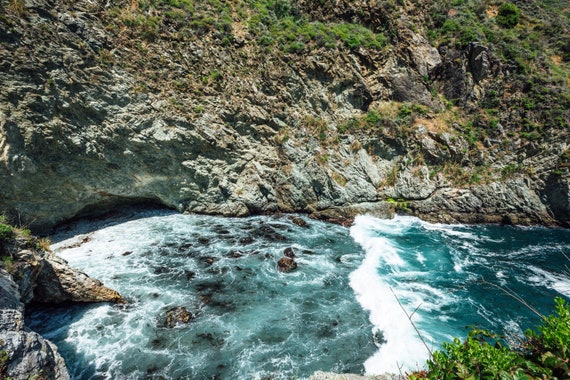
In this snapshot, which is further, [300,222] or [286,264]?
[300,222]

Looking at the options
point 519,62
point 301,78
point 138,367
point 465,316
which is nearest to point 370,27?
point 301,78

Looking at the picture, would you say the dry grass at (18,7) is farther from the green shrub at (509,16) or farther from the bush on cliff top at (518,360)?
the green shrub at (509,16)

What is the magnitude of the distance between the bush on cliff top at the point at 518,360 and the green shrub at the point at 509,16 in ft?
151

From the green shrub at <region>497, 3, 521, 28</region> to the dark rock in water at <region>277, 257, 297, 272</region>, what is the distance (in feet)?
141

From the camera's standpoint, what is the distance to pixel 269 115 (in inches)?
1018

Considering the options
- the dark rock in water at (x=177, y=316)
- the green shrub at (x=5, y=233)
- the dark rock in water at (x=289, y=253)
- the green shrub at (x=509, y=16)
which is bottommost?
the dark rock in water at (x=177, y=316)

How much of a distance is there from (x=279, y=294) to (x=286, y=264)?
233cm

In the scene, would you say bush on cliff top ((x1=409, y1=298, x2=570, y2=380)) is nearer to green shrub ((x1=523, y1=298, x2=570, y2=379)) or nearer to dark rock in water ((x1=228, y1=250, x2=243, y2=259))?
green shrub ((x1=523, y1=298, x2=570, y2=379))

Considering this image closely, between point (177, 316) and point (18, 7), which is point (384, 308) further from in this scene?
point (18, 7)

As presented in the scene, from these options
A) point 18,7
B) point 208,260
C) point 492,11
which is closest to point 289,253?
point 208,260

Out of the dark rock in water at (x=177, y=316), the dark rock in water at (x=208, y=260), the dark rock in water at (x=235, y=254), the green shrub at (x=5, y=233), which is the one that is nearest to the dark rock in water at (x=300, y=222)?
the dark rock in water at (x=235, y=254)

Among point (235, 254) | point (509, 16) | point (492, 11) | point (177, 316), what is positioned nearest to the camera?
point (177, 316)

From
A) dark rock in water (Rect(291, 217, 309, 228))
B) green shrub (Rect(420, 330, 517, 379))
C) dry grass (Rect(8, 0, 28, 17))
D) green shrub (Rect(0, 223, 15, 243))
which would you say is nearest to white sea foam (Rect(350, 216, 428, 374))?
green shrub (Rect(420, 330, 517, 379))

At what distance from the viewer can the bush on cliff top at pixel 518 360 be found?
3.13 m
